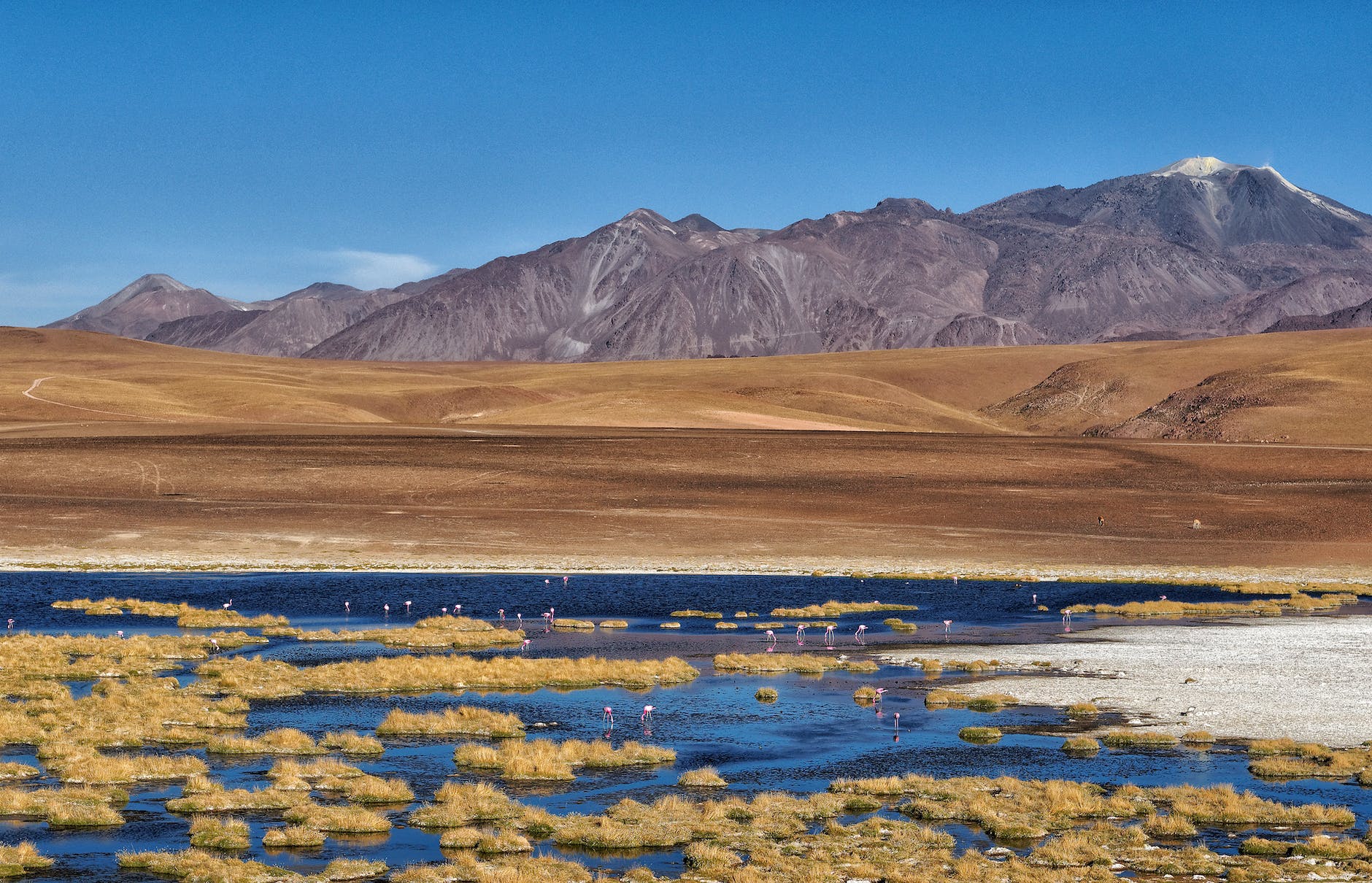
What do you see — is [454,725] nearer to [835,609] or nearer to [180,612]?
[180,612]

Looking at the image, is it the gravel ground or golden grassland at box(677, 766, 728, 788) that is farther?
the gravel ground

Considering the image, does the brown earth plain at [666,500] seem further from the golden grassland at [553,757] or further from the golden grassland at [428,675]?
the golden grassland at [553,757]

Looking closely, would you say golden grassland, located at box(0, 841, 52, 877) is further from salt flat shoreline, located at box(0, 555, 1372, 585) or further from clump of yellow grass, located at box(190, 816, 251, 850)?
salt flat shoreline, located at box(0, 555, 1372, 585)

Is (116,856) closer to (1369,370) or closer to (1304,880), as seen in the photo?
(1304,880)

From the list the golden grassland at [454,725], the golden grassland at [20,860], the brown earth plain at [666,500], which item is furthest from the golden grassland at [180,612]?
the golden grassland at [20,860]

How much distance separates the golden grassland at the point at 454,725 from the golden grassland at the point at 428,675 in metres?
5.22

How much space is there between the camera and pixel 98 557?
71.9 metres

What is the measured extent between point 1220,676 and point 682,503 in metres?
49.6

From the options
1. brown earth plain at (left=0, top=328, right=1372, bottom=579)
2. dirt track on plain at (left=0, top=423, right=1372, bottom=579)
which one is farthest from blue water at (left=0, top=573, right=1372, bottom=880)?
dirt track on plain at (left=0, top=423, right=1372, bottom=579)

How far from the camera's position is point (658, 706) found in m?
38.2

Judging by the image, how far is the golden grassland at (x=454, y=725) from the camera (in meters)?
34.3

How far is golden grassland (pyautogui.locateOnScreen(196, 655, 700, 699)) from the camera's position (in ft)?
132

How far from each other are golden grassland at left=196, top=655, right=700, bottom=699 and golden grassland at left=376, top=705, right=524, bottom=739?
5.22 metres

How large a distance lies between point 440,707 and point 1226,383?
539 ft
